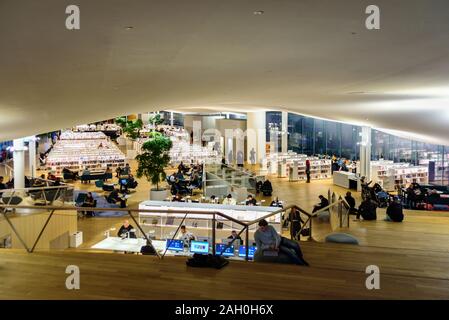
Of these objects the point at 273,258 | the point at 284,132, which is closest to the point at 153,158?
the point at 273,258

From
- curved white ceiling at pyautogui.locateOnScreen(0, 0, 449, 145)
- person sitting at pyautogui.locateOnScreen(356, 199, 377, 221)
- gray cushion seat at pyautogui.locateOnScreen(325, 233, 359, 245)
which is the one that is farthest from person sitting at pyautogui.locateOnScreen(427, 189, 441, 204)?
gray cushion seat at pyautogui.locateOnScreen(325, 233, 359, 245)

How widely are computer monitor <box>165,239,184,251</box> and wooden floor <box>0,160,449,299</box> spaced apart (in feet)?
2.44

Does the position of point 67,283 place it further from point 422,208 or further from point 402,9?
point 422,208

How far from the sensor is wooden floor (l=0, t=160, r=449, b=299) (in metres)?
4.12

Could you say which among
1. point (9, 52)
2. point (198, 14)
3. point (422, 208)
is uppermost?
point (198, 14)

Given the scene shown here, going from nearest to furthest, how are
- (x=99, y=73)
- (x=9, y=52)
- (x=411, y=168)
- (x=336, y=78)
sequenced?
(x=9, y=52) → (x=99, y=73) → (x=336, y=78) → (x=411, y=168)

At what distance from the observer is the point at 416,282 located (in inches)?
177

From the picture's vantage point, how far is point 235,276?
4.62 meters

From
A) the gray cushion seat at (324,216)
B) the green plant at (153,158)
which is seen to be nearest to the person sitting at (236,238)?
the gray cushion seat at (324,216)

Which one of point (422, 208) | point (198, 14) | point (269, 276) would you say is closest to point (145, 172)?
point (422, 208)

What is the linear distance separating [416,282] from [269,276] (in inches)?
61.2

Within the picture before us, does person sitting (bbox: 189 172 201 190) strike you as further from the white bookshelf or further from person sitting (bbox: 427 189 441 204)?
person sitting (bbox: 427 189 441 204)

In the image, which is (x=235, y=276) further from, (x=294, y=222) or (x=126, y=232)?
(x=126, y=232)

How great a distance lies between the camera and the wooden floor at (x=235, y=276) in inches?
162
